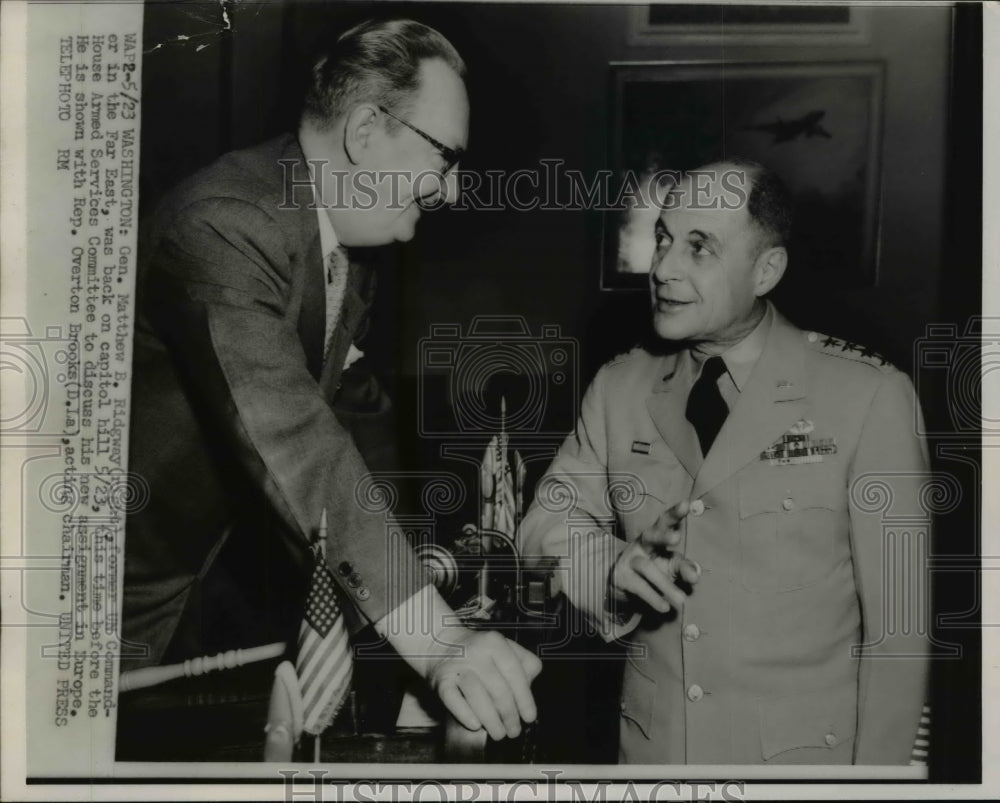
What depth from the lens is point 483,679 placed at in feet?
7.80

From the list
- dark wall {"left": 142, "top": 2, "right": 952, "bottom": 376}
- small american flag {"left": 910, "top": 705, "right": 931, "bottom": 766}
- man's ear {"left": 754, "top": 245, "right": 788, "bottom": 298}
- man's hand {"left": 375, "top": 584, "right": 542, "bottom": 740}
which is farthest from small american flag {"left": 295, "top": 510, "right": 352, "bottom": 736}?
small american flag {"left": 910, "top": 705, "right": 931, "bottom": 766}

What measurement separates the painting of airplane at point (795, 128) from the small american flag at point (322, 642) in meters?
1.61

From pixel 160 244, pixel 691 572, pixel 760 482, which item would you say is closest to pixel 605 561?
pixel 691 572

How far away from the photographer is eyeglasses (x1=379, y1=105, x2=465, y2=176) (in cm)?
244

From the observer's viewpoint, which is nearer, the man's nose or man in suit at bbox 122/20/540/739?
man in suit at bbox 122/20/540/739

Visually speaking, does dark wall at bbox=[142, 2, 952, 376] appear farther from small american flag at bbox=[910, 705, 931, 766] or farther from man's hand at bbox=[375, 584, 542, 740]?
small american flag at bbox=[910, 705, 931, 766]

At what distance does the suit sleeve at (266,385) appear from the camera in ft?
7.70

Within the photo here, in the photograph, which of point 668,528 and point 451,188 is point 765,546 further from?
point 451,188

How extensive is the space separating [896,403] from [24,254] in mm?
2464

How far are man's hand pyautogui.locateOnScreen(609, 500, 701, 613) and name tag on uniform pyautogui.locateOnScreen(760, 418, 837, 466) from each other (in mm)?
285

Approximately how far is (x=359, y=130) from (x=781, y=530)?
1.59m

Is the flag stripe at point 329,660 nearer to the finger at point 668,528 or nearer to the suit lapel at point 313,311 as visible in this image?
the suit lapel at point 313,311

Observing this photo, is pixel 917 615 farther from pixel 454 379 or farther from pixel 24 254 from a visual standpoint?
pixel 24 254

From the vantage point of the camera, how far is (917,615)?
2.46m
